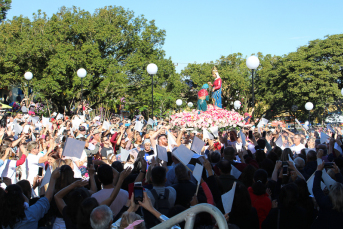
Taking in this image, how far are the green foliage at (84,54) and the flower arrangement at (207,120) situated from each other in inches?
623

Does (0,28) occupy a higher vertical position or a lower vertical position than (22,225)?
higher

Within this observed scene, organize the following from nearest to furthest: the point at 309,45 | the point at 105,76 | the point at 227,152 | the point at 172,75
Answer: the point at 227,152
the point at 105,76
the point at 172,75
the point at 309,45

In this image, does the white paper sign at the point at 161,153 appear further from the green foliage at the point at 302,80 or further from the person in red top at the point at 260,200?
the green foliage at the point at 302,80

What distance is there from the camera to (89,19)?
30.4 meters

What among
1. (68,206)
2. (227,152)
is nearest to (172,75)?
(227,152)

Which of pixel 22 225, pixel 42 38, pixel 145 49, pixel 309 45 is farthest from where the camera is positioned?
pixel 309 45

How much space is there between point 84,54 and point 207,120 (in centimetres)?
1752

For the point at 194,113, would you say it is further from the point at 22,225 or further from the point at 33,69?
the point at 33,69

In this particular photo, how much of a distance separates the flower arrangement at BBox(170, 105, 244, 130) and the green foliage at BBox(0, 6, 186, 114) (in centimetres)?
1582

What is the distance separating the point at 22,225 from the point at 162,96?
36420mm

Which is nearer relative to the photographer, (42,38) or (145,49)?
(42,38)

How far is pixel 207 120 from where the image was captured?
12594 millimetres

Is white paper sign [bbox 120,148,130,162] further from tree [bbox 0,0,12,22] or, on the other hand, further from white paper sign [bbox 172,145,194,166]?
tree [bbox 0,0,12,22]

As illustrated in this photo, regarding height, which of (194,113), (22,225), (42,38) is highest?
(42,38)
